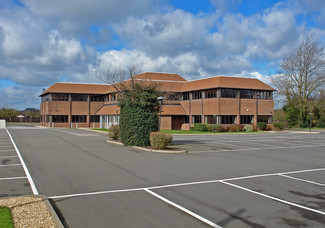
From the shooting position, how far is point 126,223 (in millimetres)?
5828

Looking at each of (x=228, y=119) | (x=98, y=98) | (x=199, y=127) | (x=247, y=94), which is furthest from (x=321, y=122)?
(x=98, y=98)

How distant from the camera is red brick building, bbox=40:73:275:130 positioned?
143 feet

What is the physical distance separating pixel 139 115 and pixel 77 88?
41.7 metres

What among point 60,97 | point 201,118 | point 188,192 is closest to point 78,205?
point 188,192

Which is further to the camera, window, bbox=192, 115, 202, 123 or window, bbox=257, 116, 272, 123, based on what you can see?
window, bbox=257, 116, 272, 123

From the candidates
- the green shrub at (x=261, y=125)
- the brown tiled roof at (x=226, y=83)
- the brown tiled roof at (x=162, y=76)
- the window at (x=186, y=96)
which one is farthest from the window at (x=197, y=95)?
the green shrub at (x=261, y=125)

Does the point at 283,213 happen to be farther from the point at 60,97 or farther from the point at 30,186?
the point at 60,97

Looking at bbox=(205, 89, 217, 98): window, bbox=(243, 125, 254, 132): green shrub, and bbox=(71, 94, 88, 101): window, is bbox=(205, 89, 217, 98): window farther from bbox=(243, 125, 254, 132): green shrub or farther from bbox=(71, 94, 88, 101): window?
bbox=(71, 94, 88, 101): window

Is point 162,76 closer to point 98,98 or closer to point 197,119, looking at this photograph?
point 197,119

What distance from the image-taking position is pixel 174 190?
8.50 m

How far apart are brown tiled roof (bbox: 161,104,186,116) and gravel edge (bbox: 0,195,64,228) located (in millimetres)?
39226

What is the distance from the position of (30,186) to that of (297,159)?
40.7 feet

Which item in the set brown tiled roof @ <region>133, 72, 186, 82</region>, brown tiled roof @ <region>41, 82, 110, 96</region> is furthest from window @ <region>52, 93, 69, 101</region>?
brown tiled roof @ <region>133, 72, 186, 82</region>

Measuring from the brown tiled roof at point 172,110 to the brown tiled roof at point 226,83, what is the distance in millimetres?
3067
